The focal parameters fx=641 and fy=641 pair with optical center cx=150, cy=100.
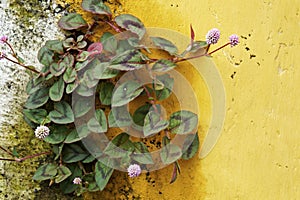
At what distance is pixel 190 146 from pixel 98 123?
0.31m

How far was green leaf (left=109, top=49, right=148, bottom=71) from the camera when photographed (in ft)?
6.69

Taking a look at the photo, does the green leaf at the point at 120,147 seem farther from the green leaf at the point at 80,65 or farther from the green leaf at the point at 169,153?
the green leaf at the point at 80,65

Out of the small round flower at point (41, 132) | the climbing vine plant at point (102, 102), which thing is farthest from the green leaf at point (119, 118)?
the small round flower at point (41, 132)

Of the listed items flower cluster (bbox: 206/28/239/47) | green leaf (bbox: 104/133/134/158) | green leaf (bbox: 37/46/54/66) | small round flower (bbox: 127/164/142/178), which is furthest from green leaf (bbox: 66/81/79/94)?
flower cluster (bbox: 206/28/239/47)

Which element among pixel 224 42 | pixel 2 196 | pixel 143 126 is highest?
pixel 224 42

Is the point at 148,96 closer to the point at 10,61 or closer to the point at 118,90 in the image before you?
the point at 118,90

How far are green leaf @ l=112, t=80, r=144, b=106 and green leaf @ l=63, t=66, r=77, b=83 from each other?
14 centimetres

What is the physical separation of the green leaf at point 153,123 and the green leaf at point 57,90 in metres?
0.29

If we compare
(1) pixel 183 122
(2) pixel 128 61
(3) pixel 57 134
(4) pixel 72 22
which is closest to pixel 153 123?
(1) pixel 183 122

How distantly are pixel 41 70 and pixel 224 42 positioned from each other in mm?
621

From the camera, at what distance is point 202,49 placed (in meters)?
2.12

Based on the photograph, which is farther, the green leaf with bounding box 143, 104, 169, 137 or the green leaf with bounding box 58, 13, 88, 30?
the green leaf with bounding box 58, 13, 88, 30

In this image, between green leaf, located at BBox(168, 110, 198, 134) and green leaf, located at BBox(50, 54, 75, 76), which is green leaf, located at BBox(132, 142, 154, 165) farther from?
green leaf, located at BBox(50, 54, 75, 76)

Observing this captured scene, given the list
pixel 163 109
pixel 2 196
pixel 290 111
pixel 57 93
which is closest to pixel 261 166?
pixel 290 111
